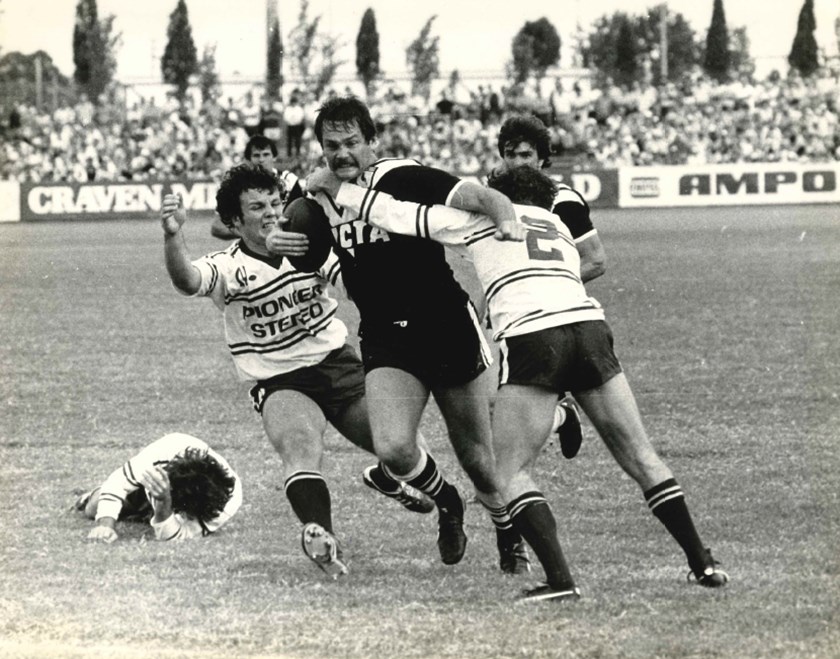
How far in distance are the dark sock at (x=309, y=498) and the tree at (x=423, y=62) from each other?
2950 cm

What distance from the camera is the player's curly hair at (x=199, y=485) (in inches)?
271

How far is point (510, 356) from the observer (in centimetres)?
561

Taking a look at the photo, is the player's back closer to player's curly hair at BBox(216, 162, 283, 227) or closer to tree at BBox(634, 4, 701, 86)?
player's curly hair at BBox(216, 162, 283, 227)

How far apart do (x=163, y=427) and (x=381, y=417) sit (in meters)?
4.26

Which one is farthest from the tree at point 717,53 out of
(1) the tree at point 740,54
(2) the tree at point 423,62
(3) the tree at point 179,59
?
(3) the tree at point 179,59

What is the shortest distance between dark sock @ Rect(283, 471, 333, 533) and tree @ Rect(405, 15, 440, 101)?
29496mm

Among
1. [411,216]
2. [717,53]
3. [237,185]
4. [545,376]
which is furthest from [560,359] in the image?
[717,53]

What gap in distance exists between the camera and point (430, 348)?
612 centimetres

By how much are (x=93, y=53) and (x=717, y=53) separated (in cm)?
1606

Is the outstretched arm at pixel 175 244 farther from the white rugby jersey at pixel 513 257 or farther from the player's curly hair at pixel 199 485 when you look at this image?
the player's curly hair at pixel 199 485

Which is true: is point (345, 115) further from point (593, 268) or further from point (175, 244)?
point (593, 268)

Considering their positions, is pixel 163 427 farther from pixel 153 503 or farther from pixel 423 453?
pixel 423 453

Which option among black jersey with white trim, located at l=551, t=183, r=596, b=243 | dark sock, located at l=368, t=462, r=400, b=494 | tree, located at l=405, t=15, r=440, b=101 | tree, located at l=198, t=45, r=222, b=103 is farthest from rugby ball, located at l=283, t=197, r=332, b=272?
tree, located at l=198, t=45, r=222, b=103

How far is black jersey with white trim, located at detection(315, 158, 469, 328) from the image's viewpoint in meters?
6.11
